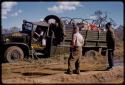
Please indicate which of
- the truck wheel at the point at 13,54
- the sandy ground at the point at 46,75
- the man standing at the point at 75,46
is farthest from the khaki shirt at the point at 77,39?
the truck wheel at the point at 13,54

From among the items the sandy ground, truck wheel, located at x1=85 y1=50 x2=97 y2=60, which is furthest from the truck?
truck wheel, located at x1=85 y1=50 x2=97 y2=60

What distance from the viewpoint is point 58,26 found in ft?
48.5

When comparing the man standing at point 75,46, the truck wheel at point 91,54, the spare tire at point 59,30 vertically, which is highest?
the spare tire at point 59,30

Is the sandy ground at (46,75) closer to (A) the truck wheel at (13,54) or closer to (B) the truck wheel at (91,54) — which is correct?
(A) the truck wheel at (13,54)

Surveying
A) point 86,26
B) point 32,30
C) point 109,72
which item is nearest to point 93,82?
point 109,72

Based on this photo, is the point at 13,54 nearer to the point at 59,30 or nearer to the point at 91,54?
the point at 59,30

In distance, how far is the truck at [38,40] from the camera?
45.2ft

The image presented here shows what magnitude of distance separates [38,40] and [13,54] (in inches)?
61.8

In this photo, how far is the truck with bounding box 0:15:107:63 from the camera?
1379 centimetres

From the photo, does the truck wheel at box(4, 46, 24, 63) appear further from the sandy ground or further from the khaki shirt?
the khaki shirt

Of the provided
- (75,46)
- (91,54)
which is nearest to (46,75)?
(75,46)

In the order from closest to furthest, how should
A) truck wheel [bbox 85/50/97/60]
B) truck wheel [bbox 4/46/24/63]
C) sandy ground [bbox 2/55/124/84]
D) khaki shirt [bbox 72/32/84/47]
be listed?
sandy ground [bbox 2/55/124/84] → khaki shirt [bbox 72/32/84/47] → truck wheel [bbox 4/46/24/63] → truck wheel [bbox 85/50/97/60]

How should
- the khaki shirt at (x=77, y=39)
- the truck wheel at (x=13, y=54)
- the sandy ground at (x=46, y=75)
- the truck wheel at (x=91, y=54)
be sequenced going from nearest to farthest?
the sandy ground at (x=46, y=75), the khaki shirt at (x=77, y=39), the truck wheel at (x=13, y=54), the truck wheel at (x=91, y=54)

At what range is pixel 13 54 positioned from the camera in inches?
538
